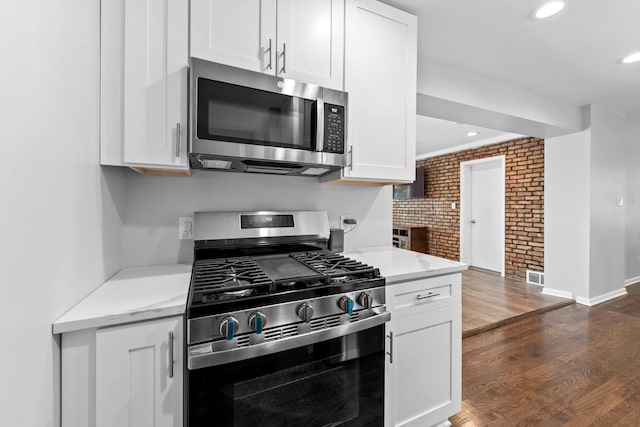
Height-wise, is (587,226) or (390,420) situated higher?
(587,226)

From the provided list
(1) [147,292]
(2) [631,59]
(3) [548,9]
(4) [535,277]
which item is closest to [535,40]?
(3) [548,9]

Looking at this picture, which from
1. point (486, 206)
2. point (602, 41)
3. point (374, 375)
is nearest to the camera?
point (374, 375)

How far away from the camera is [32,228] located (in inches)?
28.5

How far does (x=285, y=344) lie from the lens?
101 centimetres

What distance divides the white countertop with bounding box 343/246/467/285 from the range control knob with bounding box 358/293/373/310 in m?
0.15

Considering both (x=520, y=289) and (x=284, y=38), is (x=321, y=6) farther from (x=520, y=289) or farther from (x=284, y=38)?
(x=520, y=289)

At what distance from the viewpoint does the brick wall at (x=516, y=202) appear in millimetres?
4398

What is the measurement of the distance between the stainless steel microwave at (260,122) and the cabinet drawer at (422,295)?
69 cm

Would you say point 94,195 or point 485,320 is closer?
point 94,195

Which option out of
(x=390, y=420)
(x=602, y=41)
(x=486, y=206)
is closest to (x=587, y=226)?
(x=486, y=206)

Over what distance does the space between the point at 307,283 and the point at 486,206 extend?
5177mm

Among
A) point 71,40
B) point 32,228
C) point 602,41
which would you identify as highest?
point 602,41

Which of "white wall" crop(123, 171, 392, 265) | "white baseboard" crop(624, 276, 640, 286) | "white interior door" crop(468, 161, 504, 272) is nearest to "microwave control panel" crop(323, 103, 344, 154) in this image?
"white wall" crop(123, 171, 392, 265)

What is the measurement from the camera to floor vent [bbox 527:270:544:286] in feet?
14.0
